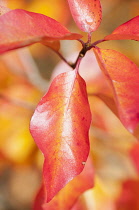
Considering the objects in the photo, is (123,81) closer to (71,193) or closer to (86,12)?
(86,12)

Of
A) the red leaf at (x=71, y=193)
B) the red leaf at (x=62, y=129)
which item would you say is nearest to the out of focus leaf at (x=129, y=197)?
the red leaf at (x=71, y=193)

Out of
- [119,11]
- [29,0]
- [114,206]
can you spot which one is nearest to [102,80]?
[114,206]

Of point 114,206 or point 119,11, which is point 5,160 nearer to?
point 114,206

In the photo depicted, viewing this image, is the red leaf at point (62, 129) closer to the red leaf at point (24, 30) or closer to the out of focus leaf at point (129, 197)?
the red leaf at point (24, 30)

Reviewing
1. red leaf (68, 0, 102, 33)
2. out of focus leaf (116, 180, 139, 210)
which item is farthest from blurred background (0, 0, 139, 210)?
red leaf (68, 0, 102, 33)

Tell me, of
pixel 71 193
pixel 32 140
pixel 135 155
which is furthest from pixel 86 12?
pixel 32 140

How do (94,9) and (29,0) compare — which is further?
(29,0)
